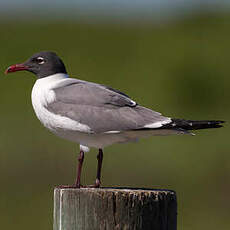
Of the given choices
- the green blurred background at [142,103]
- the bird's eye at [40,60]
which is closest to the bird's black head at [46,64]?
the bird's eye at [40,60]

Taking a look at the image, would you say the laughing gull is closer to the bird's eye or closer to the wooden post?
the bird's eye

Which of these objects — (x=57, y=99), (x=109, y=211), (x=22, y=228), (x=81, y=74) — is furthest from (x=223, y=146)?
(x=109, y=211)

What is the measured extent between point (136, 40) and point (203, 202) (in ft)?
28.2

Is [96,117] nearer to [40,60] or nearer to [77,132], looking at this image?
[77,132]

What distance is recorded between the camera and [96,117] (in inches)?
200

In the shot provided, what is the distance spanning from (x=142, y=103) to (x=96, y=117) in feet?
29.4

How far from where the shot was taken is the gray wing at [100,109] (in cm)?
503

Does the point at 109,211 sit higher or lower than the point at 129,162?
lower

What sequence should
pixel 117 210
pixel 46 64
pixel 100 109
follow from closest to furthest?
pixel 117 210 < pixel 100 109 < pixel 46 64

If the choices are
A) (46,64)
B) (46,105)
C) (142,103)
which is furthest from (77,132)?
(142,103)

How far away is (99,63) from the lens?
1725 centimetres

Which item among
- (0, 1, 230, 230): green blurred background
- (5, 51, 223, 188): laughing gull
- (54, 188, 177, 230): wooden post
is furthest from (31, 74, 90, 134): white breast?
(0, 1, 230, 230): green blurred background

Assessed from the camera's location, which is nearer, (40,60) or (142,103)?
(40,60)

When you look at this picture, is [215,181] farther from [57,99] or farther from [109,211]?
[109,211]
